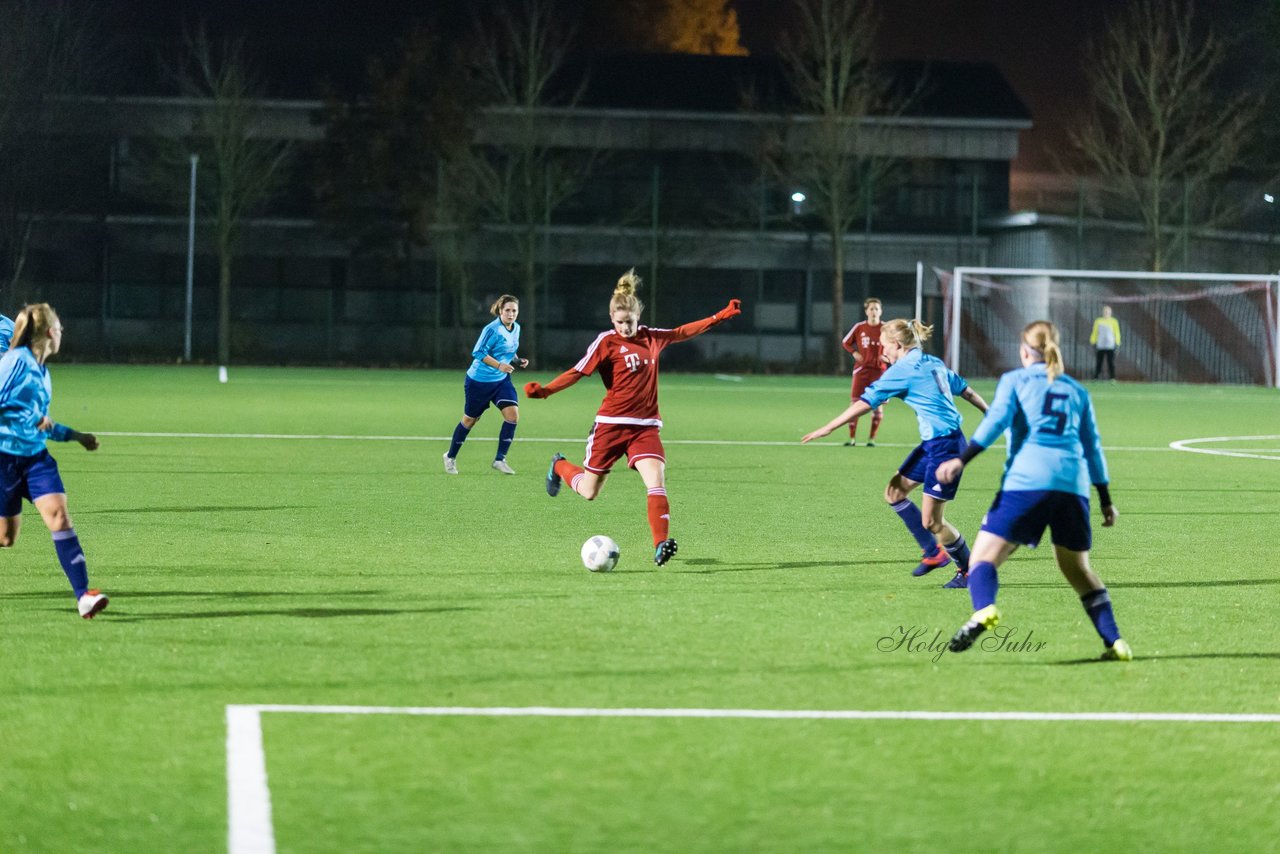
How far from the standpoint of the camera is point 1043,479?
7.23 metres

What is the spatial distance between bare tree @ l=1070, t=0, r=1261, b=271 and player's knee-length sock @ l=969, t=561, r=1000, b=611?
41.8 metres

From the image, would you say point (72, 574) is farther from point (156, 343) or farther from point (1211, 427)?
point (156, 343)

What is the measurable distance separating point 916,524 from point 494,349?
7706 millimetres

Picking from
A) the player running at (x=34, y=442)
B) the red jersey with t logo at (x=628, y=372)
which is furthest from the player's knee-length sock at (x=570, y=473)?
the player running at (x=34, y=442)

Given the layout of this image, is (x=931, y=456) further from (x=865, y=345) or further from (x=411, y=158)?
(x=411, y=158)

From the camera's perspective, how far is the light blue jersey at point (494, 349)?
16.9m

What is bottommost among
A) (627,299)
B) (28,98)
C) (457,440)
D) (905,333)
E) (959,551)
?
(959,551)

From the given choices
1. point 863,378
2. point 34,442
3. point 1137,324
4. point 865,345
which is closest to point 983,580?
point 34,442

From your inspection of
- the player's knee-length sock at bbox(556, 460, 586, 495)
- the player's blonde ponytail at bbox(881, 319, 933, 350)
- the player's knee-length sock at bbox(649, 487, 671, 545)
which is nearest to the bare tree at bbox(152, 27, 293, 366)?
the player's knee-length sock at bbox(556, 460, 586, 495)

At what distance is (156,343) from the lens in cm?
4750

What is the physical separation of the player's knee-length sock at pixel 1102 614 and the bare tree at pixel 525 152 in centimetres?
3947

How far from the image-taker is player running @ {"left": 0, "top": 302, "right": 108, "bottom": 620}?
8.04 meters

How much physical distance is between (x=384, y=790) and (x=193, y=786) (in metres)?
0.62

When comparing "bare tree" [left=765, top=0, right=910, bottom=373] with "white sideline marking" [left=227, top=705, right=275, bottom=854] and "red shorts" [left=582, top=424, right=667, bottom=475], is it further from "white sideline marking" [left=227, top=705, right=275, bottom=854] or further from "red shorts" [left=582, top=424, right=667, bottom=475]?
"white sideline marking" [left=227, top=705, right=275, bottom=854]
